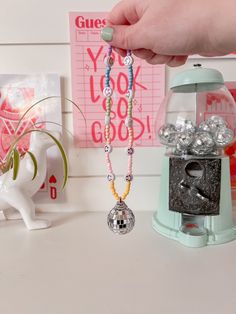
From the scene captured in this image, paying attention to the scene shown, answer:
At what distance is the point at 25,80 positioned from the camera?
787 millimetres

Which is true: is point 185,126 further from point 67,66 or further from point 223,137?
point 67,66

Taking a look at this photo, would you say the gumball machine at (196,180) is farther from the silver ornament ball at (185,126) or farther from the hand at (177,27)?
the hand at (177,27)

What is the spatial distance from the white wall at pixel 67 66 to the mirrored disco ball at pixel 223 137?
20 cm

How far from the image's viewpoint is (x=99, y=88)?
80cm


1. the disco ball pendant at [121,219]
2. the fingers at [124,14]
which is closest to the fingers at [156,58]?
the fingers at [124,14]

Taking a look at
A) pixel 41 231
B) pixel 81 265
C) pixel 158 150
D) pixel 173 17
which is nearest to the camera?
pixel 173 17

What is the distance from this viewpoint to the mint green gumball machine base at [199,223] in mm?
649

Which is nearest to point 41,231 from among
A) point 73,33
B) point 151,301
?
point 151,301

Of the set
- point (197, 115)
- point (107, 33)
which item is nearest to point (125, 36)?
point (107, 33)

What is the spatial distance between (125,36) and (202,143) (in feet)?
0.98

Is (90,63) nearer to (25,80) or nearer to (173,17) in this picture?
(25,80)

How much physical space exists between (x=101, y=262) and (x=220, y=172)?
32cm

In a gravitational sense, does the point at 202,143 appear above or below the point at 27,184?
above

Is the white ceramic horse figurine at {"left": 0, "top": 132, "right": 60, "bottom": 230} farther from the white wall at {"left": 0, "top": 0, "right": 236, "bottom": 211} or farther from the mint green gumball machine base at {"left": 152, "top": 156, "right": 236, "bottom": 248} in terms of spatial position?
the mint green gumball machine base at {"left": 152, "top": 156, "right": 236, "bottom": 248}
